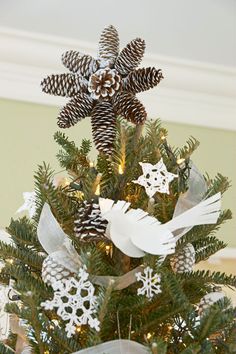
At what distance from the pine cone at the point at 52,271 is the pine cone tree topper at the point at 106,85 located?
0.66ft

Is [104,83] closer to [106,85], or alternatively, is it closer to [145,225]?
[106,85]

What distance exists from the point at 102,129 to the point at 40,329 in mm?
301

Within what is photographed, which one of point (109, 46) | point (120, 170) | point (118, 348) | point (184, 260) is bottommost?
point (118, 348)

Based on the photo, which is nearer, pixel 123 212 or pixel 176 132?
pixel 123 212

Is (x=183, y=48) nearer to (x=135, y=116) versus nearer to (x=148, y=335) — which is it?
(x=135, y=116)

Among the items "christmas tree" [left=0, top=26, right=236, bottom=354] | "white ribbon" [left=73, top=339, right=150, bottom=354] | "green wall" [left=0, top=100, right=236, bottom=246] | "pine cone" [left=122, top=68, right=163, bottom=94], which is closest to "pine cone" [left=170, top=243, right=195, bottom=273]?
"christmas tree" [left=0, top=26, right=236, bottom=354]

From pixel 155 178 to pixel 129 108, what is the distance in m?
0.14

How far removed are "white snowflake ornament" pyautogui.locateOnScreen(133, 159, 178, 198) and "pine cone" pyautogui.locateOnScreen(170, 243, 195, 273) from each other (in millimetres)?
78

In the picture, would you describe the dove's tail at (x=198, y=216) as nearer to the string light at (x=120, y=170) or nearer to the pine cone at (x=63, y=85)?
the string light at (x=120, y=170)

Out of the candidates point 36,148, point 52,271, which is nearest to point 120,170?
point 52,271

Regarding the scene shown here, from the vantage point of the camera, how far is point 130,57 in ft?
2.74

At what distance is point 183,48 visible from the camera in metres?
1.88

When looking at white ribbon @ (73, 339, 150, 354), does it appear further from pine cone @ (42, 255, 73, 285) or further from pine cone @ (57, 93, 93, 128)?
pine cone @ (57, 93, 93, 128)

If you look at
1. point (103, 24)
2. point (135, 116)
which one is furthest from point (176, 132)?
point (135, 116)
